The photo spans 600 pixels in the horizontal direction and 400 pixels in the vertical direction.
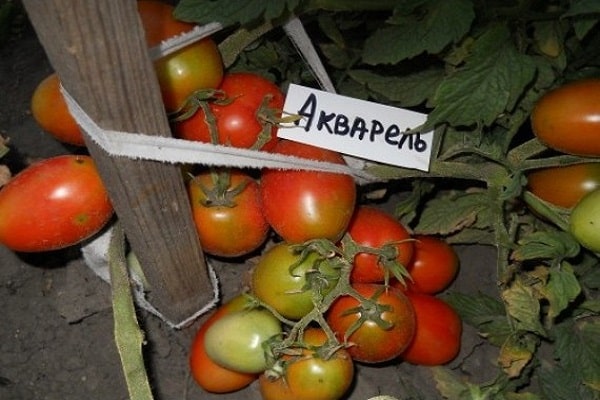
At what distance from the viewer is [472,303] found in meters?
1.16

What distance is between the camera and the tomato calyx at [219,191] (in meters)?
0.95

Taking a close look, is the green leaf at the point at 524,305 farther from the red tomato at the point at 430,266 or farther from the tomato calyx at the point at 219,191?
the tomato calyx at the point at 219,191

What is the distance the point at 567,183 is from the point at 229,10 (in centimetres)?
55

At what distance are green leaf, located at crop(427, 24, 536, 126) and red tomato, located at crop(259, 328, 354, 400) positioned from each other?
1.16 ft

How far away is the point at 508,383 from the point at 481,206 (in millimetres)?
A: 277

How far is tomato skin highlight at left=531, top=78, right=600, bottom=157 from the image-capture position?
93 cm

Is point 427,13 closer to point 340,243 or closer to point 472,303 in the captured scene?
point 340,243

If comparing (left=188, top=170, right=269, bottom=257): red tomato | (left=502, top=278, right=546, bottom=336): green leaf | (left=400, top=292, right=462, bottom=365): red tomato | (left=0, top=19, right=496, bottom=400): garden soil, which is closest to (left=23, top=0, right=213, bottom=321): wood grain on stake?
(left=188, top=170, right=269, bottom=257): red tomato

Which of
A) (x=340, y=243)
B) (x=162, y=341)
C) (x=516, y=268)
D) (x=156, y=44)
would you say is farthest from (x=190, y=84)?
(x=516, y=268)

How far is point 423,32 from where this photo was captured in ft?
3.03

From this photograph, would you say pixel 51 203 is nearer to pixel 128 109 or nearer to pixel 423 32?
pixel 128 109

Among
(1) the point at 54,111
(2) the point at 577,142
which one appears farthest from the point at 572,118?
(1) the point at 54,111

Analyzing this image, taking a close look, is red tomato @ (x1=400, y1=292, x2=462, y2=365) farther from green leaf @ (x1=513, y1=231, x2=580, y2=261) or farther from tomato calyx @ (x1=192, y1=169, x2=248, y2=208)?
tomato calyx @ (x1=192, y1=169, x2=248, y2=208)

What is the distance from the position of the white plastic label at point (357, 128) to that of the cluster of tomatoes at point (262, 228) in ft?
0.07
